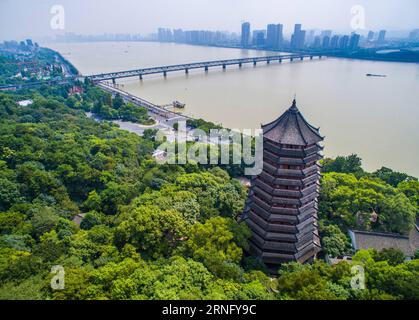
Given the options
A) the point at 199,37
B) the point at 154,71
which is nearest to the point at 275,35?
the point at 199,37

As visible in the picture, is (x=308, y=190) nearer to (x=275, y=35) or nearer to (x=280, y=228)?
(x=280, y=228)

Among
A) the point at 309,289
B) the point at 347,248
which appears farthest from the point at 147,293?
the point at 347,248

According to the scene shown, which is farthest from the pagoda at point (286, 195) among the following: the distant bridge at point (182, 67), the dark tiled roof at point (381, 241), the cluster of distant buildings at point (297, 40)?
the cluster of distant buildings at point (297, 40)

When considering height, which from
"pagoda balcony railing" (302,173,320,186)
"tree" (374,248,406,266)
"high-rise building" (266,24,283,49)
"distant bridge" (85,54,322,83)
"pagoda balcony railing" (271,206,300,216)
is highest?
"high-rise building" (266,24,283,49)

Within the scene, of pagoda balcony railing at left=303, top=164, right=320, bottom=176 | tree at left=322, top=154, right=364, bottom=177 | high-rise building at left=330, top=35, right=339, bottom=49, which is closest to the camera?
pagoda balcony railing at left=303, top=164, right=320, bottom=176

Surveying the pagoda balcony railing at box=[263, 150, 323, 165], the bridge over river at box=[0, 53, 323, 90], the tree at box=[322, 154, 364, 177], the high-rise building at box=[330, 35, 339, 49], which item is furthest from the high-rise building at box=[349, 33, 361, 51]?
the pagoda balcony railing at box=[263, 150, 323, 165]

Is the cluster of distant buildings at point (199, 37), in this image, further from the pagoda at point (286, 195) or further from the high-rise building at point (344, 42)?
the pagoda at point (286, 195)

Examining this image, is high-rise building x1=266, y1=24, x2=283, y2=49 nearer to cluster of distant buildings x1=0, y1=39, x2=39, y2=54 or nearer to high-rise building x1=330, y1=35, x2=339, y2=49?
high-rise building x1=330, y1=35, x2=339, y2=49
